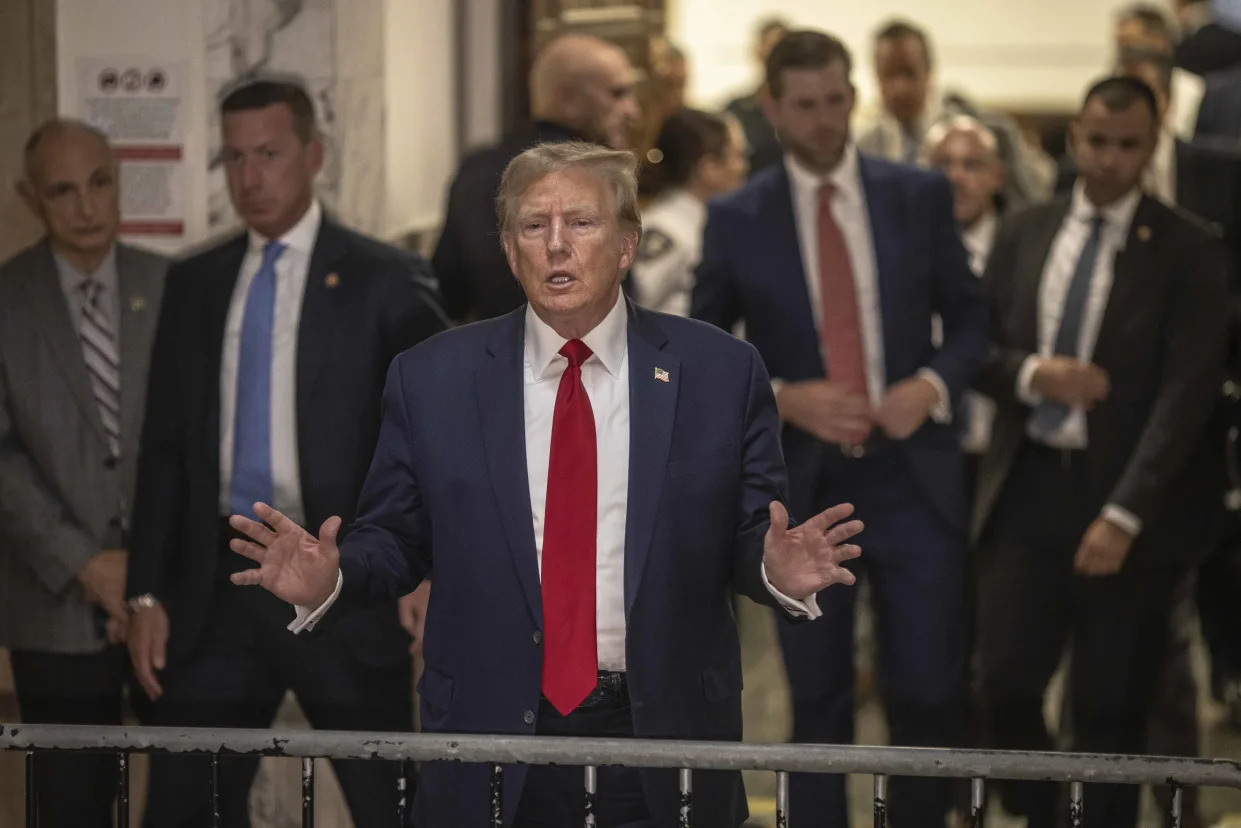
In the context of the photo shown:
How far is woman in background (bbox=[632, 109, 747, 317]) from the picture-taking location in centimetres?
524

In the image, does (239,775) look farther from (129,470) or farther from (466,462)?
(466,462)

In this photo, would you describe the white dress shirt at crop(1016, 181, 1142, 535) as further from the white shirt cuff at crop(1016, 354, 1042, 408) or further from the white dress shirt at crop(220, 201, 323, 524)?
the white dress shirt at crop(220, 201, 323, 524)

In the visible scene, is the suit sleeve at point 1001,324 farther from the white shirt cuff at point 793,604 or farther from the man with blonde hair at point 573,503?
the white shirt cuff at point 793,604

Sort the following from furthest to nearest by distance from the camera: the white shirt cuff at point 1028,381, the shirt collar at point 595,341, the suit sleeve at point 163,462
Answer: the white shirt cuff at point 1028,381, the suit sleeve at point 163,462, the shirt collar at point 595,341

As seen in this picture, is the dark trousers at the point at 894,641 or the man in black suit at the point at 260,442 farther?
the dark trousers at the point at 894,641

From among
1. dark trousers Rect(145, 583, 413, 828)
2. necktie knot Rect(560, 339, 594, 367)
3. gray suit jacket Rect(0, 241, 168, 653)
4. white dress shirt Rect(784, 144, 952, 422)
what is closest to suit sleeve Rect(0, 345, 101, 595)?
gray suit jacket Rect(0, 241, 168, 653)

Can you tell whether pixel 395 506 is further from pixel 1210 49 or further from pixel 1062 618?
pixel 1210 49

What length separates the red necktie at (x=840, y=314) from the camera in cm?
387

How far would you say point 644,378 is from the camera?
111 inches

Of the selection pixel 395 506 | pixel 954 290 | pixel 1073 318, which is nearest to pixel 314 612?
pixel 395 506

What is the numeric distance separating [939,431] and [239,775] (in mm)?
1605

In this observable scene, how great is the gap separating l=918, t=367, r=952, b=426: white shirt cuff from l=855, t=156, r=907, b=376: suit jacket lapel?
7 cm

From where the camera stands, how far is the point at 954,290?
3.96 m

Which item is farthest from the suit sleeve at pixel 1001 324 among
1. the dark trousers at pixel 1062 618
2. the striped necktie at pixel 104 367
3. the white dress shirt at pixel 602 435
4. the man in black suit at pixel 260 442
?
the striped necktie at pixel 104 367
